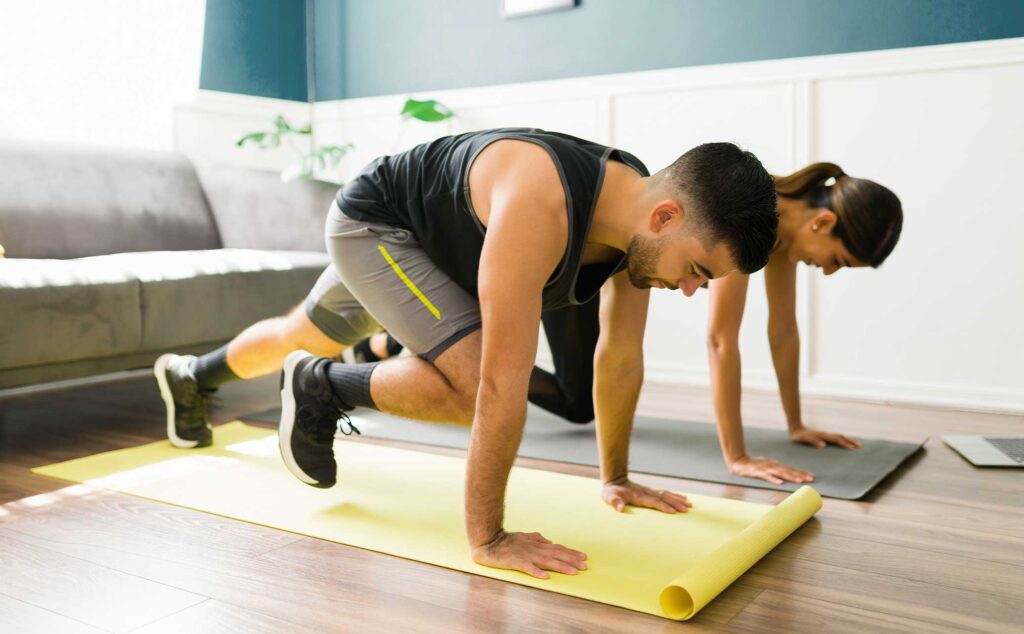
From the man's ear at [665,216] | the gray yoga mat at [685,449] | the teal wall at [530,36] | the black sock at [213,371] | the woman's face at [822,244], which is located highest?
the teal wall at [530,36]

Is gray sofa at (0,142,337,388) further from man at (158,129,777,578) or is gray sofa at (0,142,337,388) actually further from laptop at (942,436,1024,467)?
laptop at (942,436,1024,467)

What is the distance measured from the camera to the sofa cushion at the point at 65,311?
2.15 m

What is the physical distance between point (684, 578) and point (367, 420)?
154 cm

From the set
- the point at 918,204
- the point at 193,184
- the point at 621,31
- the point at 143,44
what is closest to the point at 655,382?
the point at 918,204

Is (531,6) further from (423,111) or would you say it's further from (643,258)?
(643,258)

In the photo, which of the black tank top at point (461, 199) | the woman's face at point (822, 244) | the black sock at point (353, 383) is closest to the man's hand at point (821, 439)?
the woman's face at point (822, 244)

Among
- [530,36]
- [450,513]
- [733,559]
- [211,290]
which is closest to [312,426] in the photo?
[450,513]

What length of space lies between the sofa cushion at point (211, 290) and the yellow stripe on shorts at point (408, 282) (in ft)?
3.35

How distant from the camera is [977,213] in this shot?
9.28ft

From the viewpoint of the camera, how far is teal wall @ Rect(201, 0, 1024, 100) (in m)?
2.92

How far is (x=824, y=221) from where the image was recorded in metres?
1.94

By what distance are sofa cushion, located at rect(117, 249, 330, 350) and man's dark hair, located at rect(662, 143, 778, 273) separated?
163cm

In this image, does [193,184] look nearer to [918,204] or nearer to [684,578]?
[918,204]

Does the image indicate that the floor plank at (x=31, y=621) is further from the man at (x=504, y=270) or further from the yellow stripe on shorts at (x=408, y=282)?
Result: the yellow stripe on shorts at (x=408, y=282)
